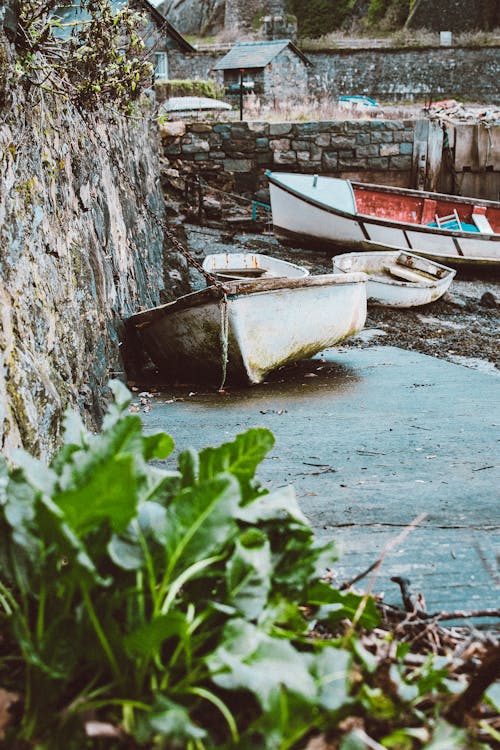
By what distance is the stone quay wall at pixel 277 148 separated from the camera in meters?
16.4

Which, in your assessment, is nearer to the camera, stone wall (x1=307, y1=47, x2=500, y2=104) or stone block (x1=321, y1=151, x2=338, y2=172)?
stone block (x1=321, y1=151, x2=338, y2=172)

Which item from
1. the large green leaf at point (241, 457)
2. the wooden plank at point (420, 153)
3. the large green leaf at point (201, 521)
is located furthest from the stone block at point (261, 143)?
the large green leaf at point (201, 521)

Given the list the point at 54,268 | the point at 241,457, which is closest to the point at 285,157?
the point at 54,268

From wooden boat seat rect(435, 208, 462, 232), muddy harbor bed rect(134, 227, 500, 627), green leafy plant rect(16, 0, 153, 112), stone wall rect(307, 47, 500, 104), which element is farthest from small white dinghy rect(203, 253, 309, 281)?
stone wall rect(307, 47, 500, 104)

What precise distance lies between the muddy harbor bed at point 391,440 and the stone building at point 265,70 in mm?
19673

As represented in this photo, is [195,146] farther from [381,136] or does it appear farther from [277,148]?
[381,136]

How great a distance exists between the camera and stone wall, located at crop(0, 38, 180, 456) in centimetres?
267

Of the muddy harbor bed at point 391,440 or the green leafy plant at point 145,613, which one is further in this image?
the muddy harbor bed at point 391,440

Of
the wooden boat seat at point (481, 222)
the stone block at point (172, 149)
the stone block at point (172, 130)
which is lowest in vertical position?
the wooden boat seat at point (481, 222)

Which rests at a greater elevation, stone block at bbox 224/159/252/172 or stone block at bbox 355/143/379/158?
stone block at bbox 355/143/379/158

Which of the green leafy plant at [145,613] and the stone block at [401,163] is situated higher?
the stone block at [401,163]

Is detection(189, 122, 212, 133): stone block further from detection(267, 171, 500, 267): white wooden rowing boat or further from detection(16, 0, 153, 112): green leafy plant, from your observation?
detection(16, 0, 153, 112): green leafy plant

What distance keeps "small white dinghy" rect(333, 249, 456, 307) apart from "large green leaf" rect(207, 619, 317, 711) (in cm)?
901

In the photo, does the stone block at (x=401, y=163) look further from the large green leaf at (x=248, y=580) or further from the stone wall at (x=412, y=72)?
the stone wall at (x=412, y=72)
